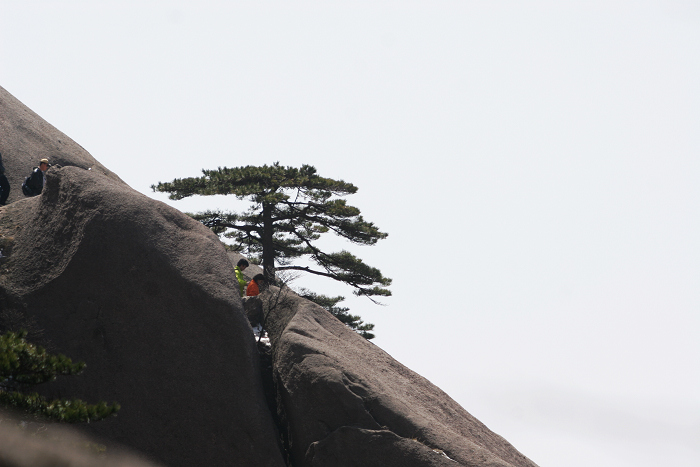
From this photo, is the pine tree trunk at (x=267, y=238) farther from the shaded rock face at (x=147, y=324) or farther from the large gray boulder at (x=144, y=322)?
the shaded rock face at (x=147, y=324)

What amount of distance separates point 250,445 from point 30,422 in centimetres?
323

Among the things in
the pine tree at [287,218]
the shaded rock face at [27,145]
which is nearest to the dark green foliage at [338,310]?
the pine tree at [287,218]

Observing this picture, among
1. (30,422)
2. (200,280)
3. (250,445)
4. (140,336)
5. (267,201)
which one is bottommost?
(30,422)

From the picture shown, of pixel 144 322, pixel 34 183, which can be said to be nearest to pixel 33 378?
pixel 144 322

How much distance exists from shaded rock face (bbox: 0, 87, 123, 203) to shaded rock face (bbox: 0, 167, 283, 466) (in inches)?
242

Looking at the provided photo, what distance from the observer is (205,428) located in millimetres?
8688

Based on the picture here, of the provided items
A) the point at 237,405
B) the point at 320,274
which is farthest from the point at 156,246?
the point at 320,274

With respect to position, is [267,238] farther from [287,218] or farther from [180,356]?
[180,356]

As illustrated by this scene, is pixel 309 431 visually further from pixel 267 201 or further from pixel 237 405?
pixel 267 201

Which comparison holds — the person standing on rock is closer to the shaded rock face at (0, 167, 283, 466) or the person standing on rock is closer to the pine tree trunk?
the shaded rock face at (0, 167, 283, 466)

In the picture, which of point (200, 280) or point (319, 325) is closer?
point (200, 280)

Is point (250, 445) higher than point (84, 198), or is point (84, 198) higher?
point (84, 198)

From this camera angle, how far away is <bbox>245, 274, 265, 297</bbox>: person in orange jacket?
11403 mm

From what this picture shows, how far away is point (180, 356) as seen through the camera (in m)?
8.89
